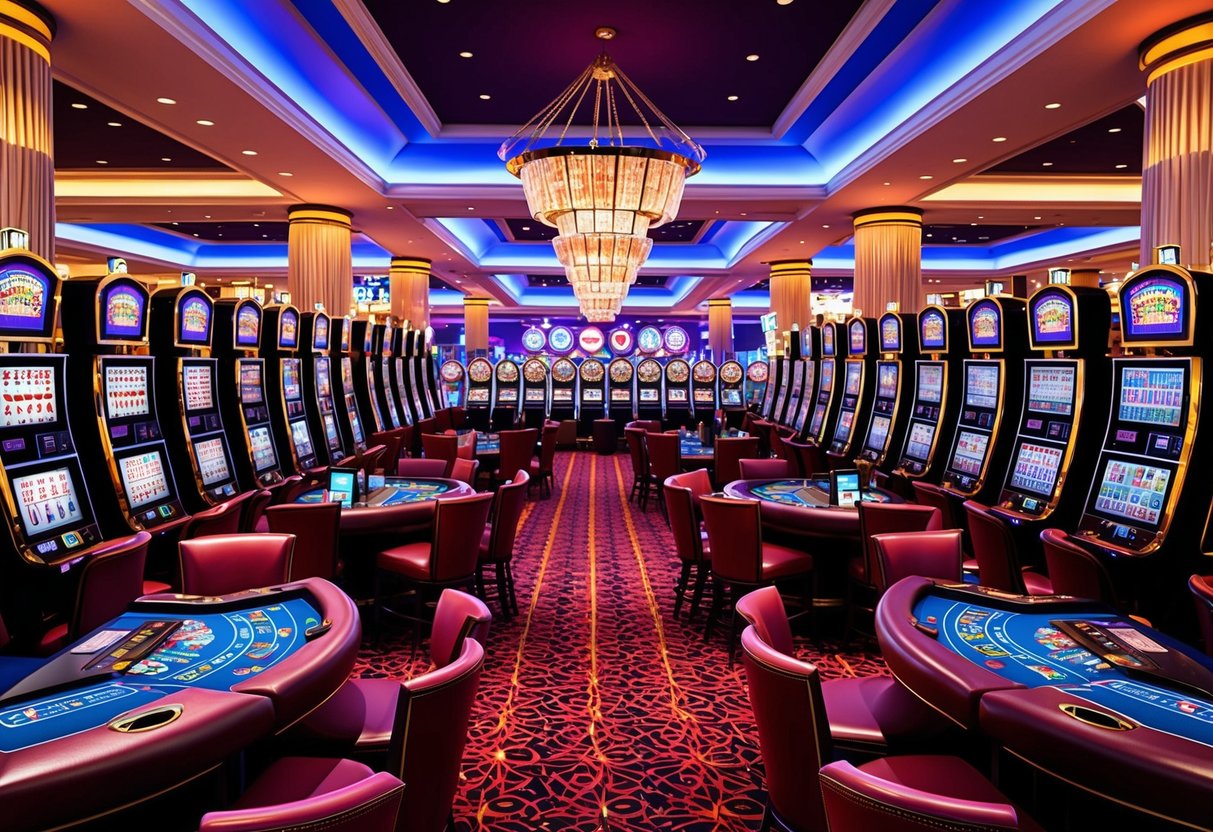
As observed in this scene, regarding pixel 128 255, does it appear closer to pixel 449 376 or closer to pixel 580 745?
pixel 449 376

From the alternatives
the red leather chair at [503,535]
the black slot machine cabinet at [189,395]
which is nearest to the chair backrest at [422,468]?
the red leather chair at [503,535]

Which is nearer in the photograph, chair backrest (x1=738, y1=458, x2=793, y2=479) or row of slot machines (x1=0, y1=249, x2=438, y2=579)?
row of slot machines (x1=0, y1=249, x2=438, y2=579)

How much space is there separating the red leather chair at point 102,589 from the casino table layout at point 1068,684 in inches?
98.2

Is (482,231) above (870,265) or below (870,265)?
above

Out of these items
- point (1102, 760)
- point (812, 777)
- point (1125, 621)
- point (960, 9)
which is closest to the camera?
point (1102, 760)

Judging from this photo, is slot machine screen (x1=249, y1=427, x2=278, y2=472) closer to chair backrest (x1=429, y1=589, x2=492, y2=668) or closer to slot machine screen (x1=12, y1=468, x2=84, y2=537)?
slot machine screen (x1=12, y1=468, x2=84, y2=537)

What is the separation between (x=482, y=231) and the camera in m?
14.9

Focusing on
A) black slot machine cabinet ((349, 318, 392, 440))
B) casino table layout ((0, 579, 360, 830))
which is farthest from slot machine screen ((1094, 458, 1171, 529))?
black slot machine cabinet ((349, 318, 392, 440))

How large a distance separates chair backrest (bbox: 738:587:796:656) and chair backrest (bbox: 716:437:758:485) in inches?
190

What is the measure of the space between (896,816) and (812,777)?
0.68 meters

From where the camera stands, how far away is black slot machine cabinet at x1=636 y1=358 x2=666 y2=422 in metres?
13.9

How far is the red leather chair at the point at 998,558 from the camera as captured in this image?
344 centimetres

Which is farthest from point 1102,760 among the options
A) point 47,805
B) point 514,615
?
point 514,615

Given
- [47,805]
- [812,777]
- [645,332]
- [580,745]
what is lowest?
[580,745]
